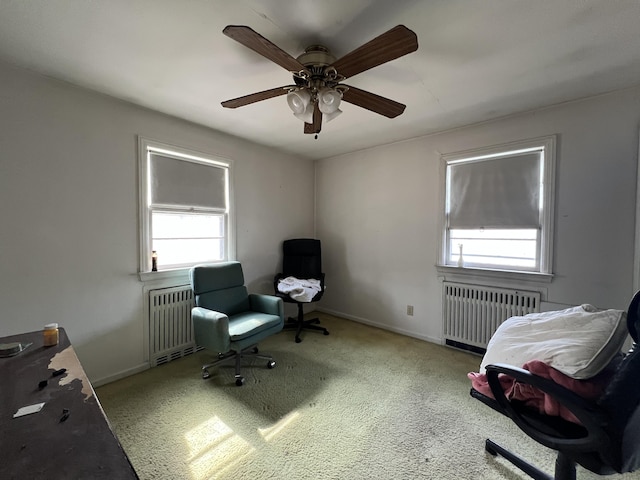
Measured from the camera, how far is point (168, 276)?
2572 mm

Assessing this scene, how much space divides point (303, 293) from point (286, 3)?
2.52 meters

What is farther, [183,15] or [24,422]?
[183,15]

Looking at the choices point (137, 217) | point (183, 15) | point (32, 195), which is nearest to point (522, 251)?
point (183, 15)

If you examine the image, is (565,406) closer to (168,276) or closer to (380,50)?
(380,50)

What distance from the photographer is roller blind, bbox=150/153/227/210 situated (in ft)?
8.28

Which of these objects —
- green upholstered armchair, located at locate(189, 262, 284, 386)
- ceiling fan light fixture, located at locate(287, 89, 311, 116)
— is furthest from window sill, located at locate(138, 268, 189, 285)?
ceiling fan light fixture, located at locate(287, 89, 311, 116)

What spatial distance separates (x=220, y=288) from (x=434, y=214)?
8.03 ft

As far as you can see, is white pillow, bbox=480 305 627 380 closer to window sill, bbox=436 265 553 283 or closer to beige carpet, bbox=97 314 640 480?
beige carpet, bbox=97 314 640 480

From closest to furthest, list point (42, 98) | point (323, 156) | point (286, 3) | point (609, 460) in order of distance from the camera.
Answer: point (609, 460)
point (286, 3)
point (42, 98)
point (323, 156)

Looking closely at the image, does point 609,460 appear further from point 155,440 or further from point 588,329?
point 155,440

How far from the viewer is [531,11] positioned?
1304 millimetres

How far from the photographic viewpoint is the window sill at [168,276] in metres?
2.42

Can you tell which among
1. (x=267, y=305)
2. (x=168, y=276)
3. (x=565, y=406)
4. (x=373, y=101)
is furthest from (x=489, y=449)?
(x=168, y=276)

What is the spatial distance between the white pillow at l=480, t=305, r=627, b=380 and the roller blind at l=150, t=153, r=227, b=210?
2.80 metres
